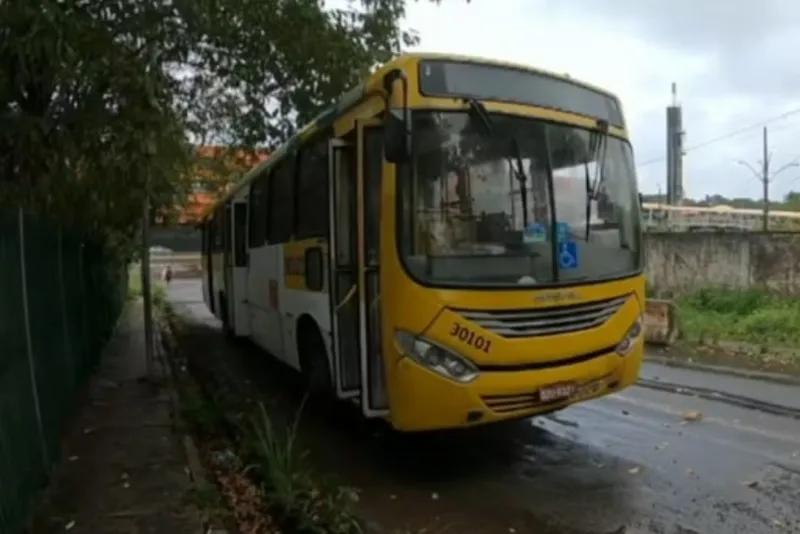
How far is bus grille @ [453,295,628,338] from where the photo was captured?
6.00 m

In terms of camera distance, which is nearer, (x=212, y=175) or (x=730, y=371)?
(x=730, y=371)

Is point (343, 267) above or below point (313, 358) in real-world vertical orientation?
above

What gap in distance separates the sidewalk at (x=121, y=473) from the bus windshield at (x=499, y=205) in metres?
2.45

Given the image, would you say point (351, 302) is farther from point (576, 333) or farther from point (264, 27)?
point (264, 27)

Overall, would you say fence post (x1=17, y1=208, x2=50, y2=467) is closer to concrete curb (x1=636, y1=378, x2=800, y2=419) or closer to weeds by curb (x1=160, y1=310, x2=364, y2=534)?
weeds by curb (x1=160, y1=310, x2=364, y2=534)

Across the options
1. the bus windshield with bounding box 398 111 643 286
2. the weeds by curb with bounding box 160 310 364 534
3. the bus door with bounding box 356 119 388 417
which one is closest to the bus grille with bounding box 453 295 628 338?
the bus windshield with bounding box 398 111 643 286

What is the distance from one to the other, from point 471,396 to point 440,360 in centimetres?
35

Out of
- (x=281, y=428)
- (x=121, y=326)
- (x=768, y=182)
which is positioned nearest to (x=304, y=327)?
(x=281, y=428)

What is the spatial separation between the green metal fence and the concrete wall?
13.6 meters

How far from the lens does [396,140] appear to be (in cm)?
572

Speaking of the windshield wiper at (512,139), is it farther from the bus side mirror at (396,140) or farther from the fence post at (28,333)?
the fence post at (28,333)

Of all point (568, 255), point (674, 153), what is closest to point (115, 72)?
point (568, 255)

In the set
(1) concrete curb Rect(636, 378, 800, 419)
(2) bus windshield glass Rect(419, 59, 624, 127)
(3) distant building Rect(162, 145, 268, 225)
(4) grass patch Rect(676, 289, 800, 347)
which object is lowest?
(1) concrete curb Rect(636, 378, 800, 419)

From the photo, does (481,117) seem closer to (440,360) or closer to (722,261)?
(440,360)
